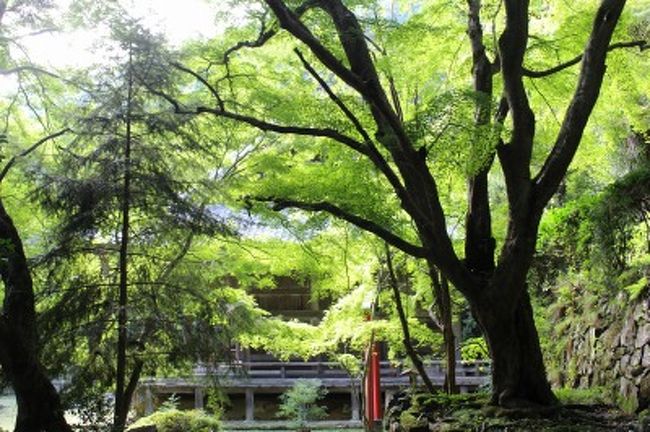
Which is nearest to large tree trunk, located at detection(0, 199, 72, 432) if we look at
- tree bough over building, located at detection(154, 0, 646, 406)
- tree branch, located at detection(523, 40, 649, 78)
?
tree bough over building, located at detection(154, 0, 646, 406)

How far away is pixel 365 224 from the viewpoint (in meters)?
6.36

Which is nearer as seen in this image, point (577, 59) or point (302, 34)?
point (302, 34)

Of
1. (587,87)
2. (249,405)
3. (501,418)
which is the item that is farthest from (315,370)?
(587,87)

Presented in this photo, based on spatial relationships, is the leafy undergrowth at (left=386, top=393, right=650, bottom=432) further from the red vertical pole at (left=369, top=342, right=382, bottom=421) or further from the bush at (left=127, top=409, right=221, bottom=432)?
the red vertical pole at (left=369, top=342, right=382, bottom=421)

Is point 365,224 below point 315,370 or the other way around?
the other way around

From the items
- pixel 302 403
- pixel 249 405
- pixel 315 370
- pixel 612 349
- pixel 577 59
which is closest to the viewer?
pixel 577 59

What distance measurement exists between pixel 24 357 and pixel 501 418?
5.17 meters

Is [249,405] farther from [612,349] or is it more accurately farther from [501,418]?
[501,418]

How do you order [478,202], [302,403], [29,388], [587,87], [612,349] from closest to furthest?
[587,87], [478,202], [29,388], [612,349], [302,403]

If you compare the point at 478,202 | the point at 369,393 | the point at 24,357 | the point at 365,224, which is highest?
the point at 478,202

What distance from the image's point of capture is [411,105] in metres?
9.08

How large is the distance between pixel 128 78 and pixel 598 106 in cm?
620

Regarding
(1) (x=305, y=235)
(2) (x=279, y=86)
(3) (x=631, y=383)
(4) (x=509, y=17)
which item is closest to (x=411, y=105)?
(2) (x=279, y=86)

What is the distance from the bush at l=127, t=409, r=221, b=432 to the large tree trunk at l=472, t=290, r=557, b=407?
403cm
